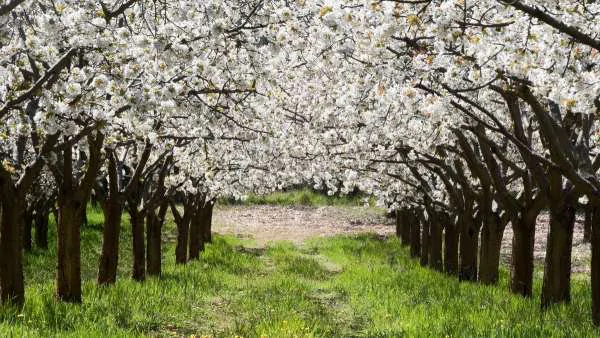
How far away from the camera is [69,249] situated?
10125 mm

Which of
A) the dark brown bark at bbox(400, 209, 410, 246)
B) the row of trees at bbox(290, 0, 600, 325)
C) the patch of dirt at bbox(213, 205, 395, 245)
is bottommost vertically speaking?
the patch of dirt at bbox(213, 205, 395, 245)

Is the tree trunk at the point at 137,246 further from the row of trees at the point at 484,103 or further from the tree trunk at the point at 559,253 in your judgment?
the tree trunk at the point at 559,253

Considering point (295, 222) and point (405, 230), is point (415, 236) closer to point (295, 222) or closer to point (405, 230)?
point (405, 230)

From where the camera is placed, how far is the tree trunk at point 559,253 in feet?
34.3

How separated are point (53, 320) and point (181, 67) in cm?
360

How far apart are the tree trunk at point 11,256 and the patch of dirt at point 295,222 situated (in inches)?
936

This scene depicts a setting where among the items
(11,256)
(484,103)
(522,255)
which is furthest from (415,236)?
(11,256)

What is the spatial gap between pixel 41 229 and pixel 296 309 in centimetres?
1519

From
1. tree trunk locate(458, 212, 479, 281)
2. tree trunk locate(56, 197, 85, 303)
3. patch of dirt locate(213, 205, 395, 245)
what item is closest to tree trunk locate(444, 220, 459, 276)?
tree trunk locate(458, 212, 479, 281)

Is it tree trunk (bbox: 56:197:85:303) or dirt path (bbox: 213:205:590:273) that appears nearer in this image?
tree trunk (bbox: 56:197:85:303)

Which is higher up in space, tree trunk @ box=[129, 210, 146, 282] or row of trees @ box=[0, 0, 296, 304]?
row of trees @ box=[0, 0, 296, 304]

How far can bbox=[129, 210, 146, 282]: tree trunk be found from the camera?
14.3 meters

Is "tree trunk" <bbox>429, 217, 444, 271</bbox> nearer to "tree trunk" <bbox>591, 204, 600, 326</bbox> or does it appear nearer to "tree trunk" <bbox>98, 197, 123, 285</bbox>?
"tree trunk" <bbox>591, 204, 600, 326</bbox>

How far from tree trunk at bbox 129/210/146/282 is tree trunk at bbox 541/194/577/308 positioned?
28.1 ft
